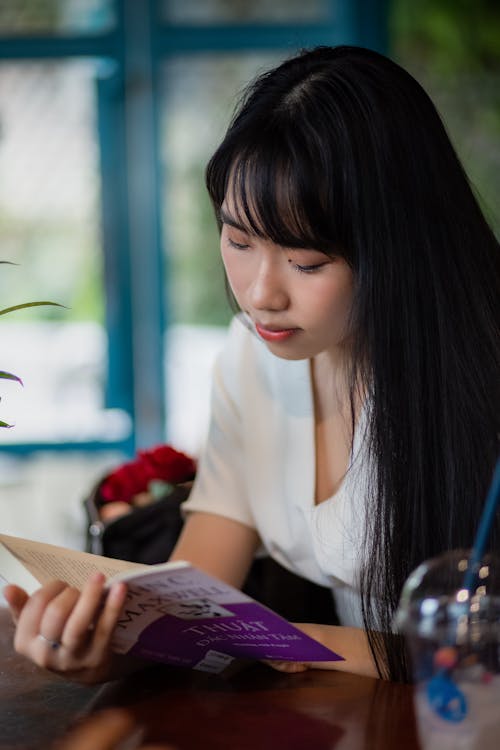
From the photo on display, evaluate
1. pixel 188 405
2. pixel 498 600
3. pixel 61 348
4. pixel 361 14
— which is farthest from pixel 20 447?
pixel 498 600

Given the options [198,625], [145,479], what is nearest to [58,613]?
[198,625]

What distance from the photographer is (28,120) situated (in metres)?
4.18

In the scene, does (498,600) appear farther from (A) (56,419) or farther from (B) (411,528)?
(A) (56,419)

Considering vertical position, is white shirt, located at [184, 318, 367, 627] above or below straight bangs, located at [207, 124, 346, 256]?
below

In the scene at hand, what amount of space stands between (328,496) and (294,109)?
53 centimetres

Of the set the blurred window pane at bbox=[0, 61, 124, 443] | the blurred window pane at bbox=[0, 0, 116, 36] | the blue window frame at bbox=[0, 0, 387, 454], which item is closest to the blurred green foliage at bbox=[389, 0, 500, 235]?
the blue window frame at bbox=[0, 0, 387, 454]

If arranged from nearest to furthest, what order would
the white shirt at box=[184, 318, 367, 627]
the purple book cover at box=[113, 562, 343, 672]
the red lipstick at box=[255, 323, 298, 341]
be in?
the purple book cover at box=[113, 562, 343, 672]
the red lipstick at box=[255, 323, 298, 341]
the white shirt at box=[184, 318, 367, 627]

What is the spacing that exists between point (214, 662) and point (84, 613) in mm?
170

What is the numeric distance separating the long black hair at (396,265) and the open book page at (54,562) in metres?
0.32

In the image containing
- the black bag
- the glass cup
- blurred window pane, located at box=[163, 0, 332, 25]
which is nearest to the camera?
the glass cup

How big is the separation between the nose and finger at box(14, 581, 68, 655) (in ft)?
1.19

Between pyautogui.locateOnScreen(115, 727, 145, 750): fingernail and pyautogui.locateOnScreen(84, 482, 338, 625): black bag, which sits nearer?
pyautogui.locateOnScreen(115, 727, 145, 750): fingernail

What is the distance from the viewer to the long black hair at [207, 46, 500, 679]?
1.08 metres

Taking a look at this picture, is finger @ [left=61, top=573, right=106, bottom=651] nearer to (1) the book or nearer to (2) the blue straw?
(1) the book
